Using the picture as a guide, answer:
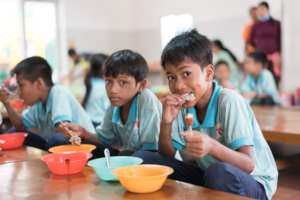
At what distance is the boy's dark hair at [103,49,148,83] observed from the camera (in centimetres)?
213

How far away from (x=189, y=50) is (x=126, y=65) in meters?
0.66

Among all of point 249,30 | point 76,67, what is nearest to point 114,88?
point 249,30

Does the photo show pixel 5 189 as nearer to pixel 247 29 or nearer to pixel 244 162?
pixel 244 162

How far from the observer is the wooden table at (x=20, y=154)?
67.6 inches

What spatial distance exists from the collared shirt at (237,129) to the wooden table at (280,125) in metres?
0.90

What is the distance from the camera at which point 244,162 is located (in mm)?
1370

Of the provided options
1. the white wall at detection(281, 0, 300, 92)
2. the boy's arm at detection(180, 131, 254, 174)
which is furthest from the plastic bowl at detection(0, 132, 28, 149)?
the white wall at detection(281, 0, 300, 92)

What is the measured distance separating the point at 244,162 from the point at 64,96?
58.0 inches

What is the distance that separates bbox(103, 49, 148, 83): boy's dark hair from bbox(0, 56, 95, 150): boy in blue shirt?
465 millimetres

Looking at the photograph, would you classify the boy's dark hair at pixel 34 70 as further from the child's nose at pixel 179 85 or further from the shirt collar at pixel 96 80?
the child's nose at pixel 179 85

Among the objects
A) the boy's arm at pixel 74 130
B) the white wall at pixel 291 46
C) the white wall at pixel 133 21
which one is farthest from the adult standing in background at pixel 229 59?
the boy's arm at pixel 74 130

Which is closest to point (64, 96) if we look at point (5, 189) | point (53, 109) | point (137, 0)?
point (53, 109)

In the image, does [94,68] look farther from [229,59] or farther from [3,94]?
[229,59]

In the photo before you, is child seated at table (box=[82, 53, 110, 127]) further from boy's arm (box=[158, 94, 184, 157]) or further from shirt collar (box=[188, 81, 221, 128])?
shirt collar (box=[188, 81, 221, 128])
